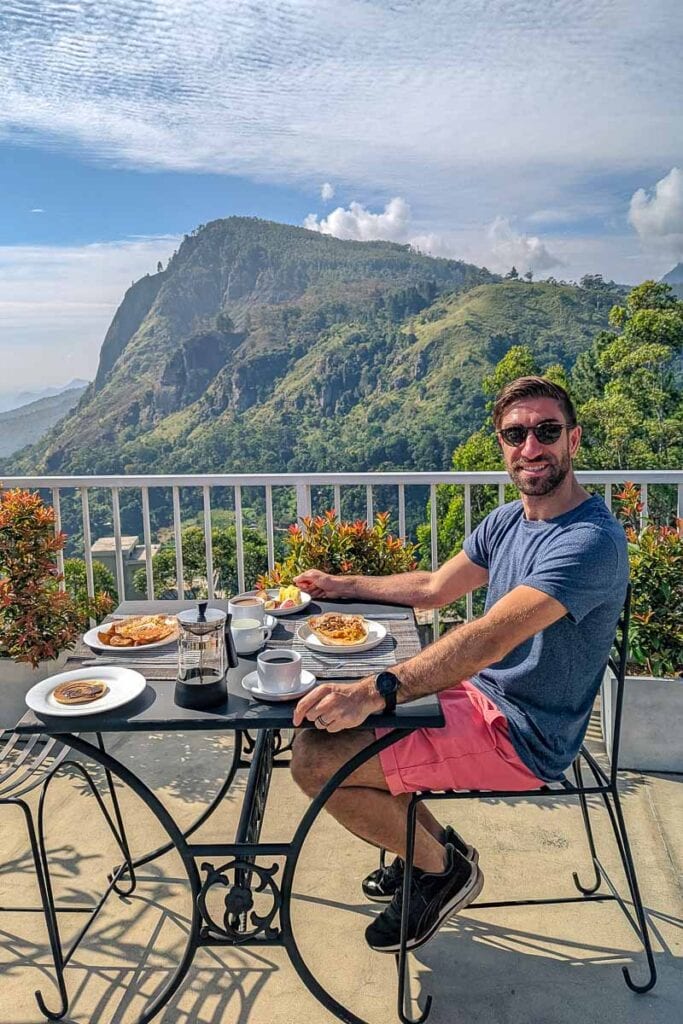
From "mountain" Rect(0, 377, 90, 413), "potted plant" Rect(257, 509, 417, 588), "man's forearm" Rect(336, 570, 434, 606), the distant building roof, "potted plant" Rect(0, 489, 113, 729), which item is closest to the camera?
"man's forearm" Rect(336, 570, 434, 606)

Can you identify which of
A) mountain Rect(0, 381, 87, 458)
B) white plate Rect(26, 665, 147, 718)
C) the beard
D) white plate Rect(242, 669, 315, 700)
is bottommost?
mountain Rect(0, 381, 87, 458)

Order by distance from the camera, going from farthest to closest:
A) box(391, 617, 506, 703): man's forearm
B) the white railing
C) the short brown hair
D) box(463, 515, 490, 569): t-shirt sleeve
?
the white railing, box(463, 515, 490, 569): t-shirt sleeve, the short brown hair, box(391, 617, 506, 703): man's forearm

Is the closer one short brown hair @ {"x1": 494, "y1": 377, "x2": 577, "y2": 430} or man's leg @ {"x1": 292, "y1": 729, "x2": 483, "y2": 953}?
man's leg @ {"x1": 292, "y1": 729, "x2": 483, "y2": 953}

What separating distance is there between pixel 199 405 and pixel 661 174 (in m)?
28.6

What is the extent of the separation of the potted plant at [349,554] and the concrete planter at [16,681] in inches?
37.9

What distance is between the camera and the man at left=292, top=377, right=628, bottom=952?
1.75 metres

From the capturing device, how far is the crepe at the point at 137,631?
201 centimetres

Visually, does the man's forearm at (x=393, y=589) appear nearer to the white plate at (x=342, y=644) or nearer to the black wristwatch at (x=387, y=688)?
the white plate at (x=342, y=644)

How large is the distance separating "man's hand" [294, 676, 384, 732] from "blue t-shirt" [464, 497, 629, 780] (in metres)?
0.40

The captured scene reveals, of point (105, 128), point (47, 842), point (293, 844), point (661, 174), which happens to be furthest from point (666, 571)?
point (105, 128)

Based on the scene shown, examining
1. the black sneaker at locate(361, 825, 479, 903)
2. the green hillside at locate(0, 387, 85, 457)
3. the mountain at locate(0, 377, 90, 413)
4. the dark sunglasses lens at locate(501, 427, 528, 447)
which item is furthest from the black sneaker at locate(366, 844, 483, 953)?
the mountain at locate(0, 377, 90, 413)

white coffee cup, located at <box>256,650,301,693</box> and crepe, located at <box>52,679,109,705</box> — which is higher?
white coffee cup, located at <box>256,650,301,693</box>

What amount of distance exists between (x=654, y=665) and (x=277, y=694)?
6.04 ft

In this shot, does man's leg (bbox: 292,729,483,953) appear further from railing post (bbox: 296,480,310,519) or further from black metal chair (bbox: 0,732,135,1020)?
railing post (bbox: 296,480,310,519)
